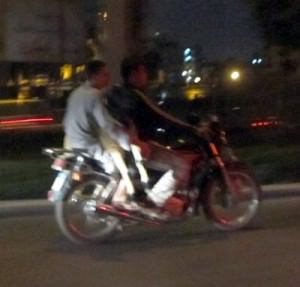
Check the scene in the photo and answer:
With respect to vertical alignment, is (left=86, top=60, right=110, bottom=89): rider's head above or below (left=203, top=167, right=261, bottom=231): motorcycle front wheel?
above

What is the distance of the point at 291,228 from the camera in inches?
433

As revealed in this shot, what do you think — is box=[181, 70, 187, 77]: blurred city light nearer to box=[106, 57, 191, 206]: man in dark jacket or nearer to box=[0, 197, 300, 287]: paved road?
box=[0, 197, 300, 287]: paved road

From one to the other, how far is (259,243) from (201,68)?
1443 centimetres

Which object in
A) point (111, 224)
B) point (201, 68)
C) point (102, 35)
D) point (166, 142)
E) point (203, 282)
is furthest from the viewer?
point (201, 68)

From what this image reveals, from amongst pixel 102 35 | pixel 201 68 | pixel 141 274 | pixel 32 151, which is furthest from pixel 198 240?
pixel 201 68

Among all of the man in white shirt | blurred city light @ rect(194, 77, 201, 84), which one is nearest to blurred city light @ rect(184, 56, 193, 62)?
blurred city light @ rect(194, 77, 201, 84)

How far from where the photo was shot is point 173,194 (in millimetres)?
10555

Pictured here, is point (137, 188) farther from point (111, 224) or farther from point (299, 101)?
point (299, 101)

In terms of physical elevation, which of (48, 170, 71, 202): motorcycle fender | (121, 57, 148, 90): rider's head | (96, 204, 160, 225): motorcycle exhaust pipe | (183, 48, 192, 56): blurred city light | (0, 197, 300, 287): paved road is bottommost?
(0, 197, 300, 287): paved road

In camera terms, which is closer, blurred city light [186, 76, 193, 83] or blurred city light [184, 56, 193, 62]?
blurred city light [186, 76, 193, 83]

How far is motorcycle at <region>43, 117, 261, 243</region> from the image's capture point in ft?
33.7

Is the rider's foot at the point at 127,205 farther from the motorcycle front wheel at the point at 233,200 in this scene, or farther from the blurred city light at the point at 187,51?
the blurred city light at the point at 187,51

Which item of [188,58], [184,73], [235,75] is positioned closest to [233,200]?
[235,75]

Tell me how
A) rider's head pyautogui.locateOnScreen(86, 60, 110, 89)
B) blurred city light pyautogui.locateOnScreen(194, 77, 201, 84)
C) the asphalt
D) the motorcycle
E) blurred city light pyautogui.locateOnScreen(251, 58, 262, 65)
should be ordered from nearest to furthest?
the motorcycle → rider's head pyautogui.locateOnScreen(86, 60, 110, 89) → the asphalt → blurred city light pyautogui.locateOnScreen(251, 58, 262, 65) → blurred city light pyautogui.locateOnScreen(194, 77, 201, 84)
